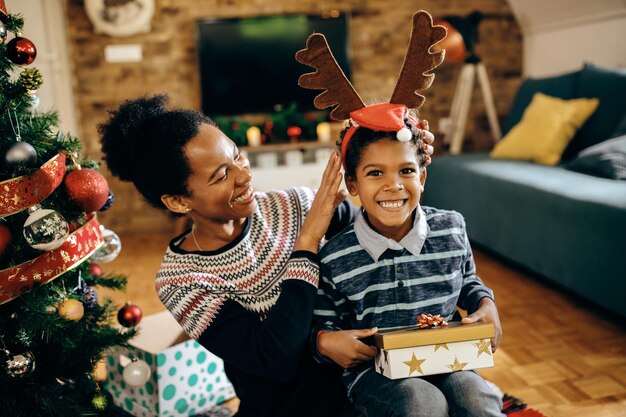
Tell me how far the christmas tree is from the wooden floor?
0.73m

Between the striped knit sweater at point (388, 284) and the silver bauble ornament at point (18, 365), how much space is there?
2.20 feet

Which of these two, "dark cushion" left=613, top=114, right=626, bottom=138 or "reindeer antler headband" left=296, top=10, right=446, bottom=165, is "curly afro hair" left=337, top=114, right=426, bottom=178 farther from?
"dark cushion" left=613, top=114, right=626, bottom=138

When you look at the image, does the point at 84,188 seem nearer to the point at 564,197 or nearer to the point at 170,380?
the point at 170,380

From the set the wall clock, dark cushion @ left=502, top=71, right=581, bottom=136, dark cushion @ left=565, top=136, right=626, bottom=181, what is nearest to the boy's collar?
dark cushion @ left=565, top=136, right=626, bottom=181

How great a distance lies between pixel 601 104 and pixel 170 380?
266cm

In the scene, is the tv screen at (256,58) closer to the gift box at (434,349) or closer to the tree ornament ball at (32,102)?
the tree ornament ball at (32,102)

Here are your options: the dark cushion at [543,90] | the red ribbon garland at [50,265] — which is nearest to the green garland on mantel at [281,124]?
the dark cushion at [543,90]

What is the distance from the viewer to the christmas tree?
1241mm

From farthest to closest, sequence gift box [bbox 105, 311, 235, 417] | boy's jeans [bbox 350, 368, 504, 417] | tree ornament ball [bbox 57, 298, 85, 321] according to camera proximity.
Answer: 1. gift box [bbox 105, 311, 235, 417]
2. tree ornament ball [bbox 57, 298, 85, 321]
3. boy's jeans [bbox 350, 368, 504, 417]

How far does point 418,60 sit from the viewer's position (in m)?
1.17

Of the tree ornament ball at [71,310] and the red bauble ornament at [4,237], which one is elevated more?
the red bauble ornament at [4,237]

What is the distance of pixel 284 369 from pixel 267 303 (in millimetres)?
191

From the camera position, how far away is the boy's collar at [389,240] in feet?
3.80

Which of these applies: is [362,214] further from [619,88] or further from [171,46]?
[171,46]
